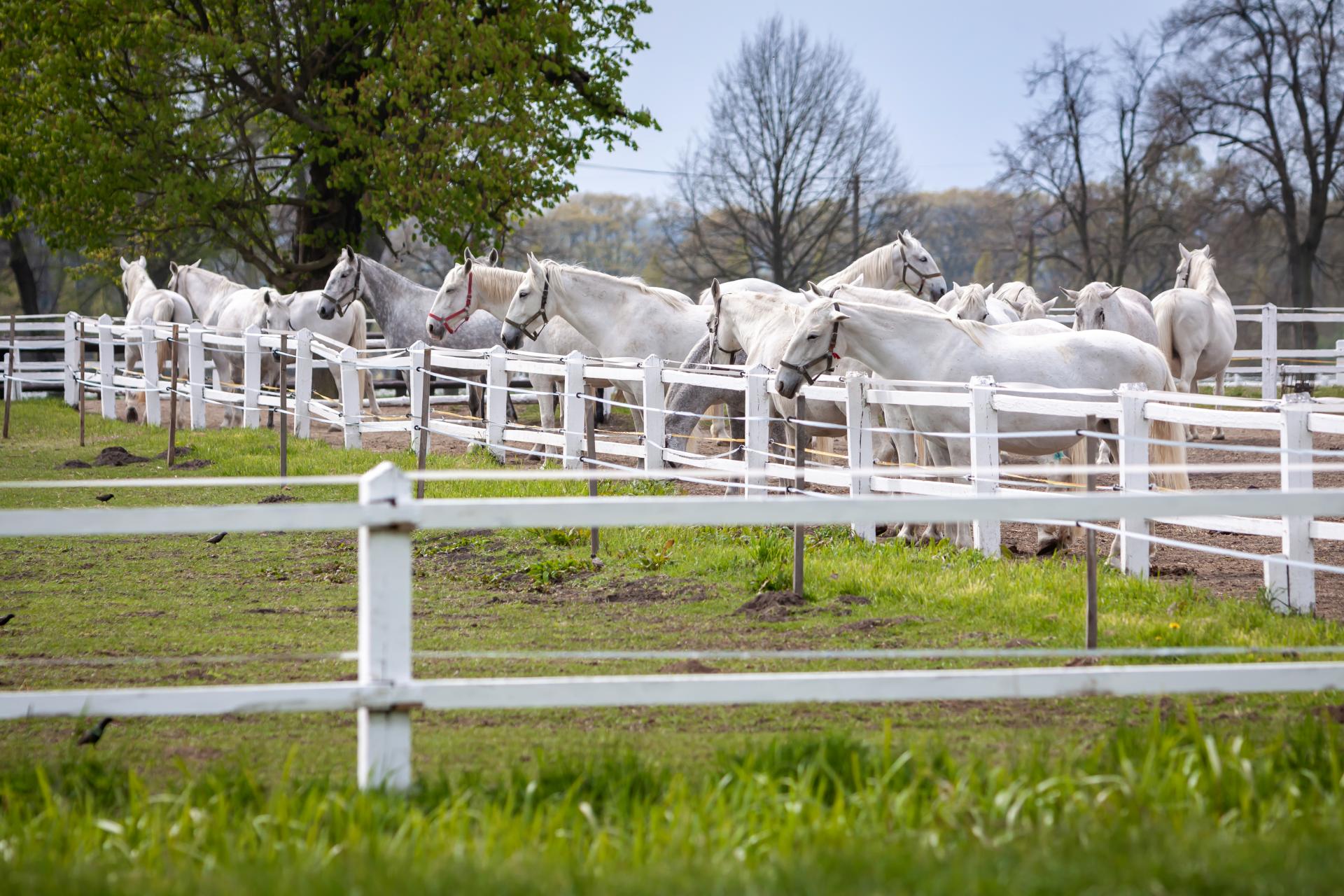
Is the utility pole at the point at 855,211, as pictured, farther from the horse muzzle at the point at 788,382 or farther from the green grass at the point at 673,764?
the green grass at the point at 673,764

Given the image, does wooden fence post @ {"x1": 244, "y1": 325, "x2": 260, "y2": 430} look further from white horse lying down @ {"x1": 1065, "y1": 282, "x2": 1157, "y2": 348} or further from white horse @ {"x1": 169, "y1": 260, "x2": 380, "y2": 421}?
white horse lying down @ {"x1": 1065, "y1": 282, "x2": 1157, "y2": 348}

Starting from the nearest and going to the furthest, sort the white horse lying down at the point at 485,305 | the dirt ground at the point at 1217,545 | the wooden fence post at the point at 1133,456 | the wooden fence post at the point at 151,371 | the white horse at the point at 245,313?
1. the dirt ground at the point at 1217,545
2. the wooden fence post at the point at 1133,456
3. the white horse lying down at the point at 485,305
4. the wooden fence post at the point at 151,371
5. the white horse at the point at 245,313

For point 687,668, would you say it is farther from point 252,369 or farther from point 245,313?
point 245,313

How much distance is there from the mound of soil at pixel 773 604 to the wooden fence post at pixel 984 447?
1791 millimetres

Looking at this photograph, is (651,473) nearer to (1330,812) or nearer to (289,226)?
(1330,812)

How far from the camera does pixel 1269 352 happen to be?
784 inches

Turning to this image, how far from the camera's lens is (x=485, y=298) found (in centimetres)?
1516

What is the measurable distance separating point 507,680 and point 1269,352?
19.2 m

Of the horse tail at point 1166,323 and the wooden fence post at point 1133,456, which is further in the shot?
the horse tail at point 1166,323

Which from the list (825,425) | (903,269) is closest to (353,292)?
(903,269)

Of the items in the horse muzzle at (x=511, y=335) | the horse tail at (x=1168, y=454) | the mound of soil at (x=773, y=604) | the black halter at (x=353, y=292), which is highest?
the black halter at (x=353, y=292)

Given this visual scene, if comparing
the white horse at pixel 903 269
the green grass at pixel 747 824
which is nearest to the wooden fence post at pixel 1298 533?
the green grass at pixel 747 824

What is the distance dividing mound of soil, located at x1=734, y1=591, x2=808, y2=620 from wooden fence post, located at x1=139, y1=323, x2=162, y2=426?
14.0m

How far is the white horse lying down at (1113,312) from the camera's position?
1409 centimetres
